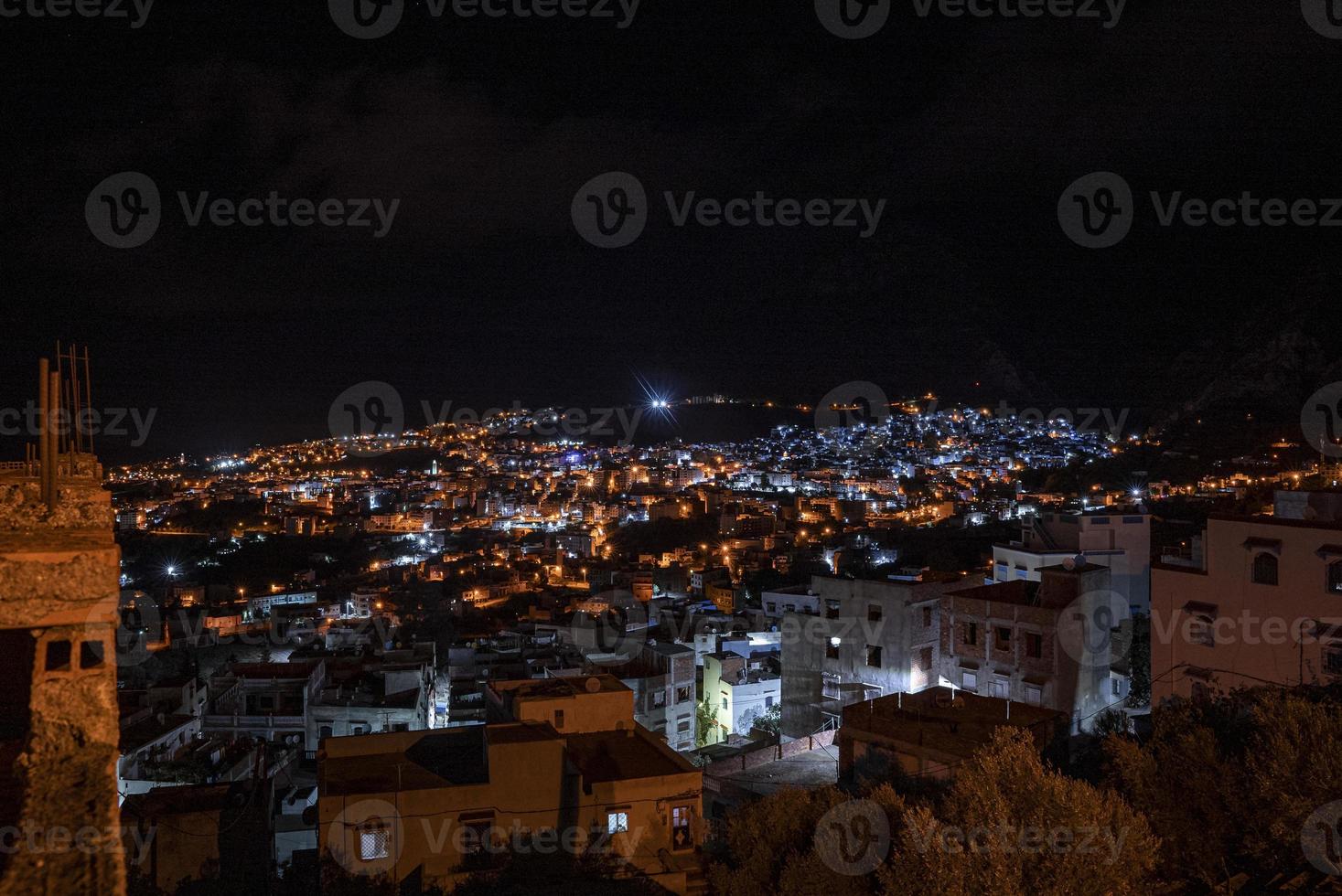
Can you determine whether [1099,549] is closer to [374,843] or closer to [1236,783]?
[1236,783]

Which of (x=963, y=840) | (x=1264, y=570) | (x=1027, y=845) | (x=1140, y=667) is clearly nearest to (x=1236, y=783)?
(x=1027, y=845)

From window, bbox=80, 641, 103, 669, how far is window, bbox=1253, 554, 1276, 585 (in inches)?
457

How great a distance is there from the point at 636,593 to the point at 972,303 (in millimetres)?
79360

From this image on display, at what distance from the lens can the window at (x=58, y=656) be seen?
2877 mm

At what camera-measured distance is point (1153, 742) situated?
7.33 meters

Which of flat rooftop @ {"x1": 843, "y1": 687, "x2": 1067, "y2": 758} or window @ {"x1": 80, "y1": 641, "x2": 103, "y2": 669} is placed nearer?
window @ {"x1": 80, "y1": 641, "x2": 103, "y2": 669}

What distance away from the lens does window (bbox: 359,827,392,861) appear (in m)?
6.98

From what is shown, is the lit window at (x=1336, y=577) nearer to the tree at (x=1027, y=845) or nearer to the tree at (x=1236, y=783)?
the tree at (x=1236, y=783)

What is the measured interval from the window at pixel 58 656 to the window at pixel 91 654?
0.14 ft

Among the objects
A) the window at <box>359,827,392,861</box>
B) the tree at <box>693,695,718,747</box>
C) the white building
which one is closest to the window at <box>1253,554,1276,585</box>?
the white building

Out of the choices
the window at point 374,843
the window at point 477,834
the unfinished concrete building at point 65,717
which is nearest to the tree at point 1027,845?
the window at point 477,834

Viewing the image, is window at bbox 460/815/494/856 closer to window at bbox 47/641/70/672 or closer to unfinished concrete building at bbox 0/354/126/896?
unfinished concrete building at bbox 0/354/126/896

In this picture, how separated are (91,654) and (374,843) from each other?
482 cm

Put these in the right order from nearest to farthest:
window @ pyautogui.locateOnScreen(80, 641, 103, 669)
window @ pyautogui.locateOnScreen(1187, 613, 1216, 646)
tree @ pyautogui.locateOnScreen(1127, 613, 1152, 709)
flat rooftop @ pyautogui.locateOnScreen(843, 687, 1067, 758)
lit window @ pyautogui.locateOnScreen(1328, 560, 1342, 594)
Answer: window @ pyautogui.locateOnScreen(80, 641, 103, 669), flat rooftop @ pyautogui.locateOnScreen(843, 687, 1067, 758), lit window @ pyautogui.locateOnScreen(1328, 560, 1342, 594), window @ pyautogui.locateOnScreen(1187, 613, 1216, 646), tree @ pyautogui.locateOnScreen(1127, 613, 1152, 709)
